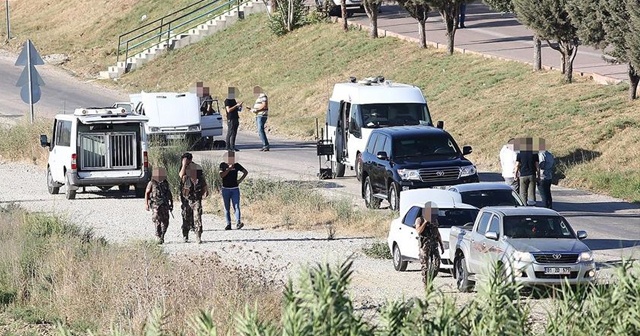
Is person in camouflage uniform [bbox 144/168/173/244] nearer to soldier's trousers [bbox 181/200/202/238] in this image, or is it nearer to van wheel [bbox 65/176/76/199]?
soldier's trousers [bbox 181/200/202/238]

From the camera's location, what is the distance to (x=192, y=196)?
22391 millimetres

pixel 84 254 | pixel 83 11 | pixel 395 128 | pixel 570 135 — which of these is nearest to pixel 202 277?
pixel 84 254

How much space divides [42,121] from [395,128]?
1342 cm

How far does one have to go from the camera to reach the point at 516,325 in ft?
27.5

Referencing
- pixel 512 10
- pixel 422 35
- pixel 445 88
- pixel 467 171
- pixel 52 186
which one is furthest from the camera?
pixel 422 35

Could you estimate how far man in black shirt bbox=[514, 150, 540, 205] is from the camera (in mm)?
24656

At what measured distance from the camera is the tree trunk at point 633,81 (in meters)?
32.2

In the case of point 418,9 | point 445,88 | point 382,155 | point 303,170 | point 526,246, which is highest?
point 418,9

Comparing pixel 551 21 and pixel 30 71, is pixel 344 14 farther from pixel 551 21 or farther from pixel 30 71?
pixel 30 71

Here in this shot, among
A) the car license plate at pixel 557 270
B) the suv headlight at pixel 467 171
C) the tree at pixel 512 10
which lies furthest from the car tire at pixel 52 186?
the tree at pixel 512 10

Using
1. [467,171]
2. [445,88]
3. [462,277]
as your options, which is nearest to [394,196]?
[467,171]

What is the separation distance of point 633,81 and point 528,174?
936 cm

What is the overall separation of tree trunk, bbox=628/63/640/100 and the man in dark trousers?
7.74 meters

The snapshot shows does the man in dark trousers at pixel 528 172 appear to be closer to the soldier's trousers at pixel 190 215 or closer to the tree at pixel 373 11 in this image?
the soldier's trousers at pixel 190 215
